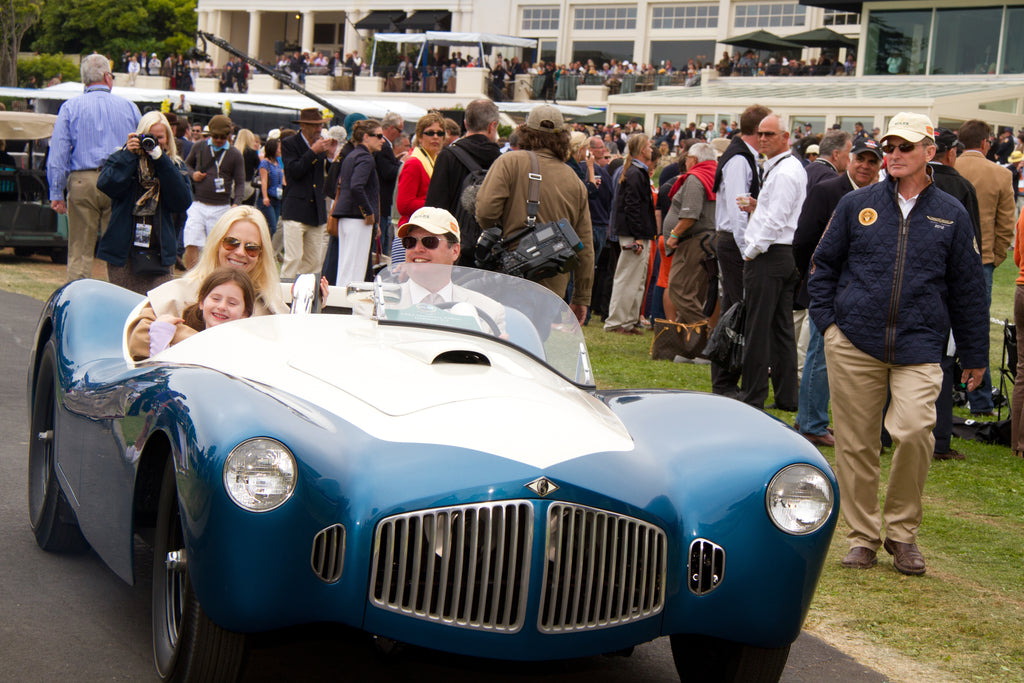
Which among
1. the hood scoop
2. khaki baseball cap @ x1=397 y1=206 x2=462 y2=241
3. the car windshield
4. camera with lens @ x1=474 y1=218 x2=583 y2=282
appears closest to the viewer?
the hood scoop

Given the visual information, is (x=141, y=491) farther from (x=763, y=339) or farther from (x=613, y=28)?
(x=613, y=28)

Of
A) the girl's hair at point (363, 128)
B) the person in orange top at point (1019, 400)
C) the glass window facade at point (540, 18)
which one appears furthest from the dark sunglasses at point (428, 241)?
the glass window facade at point (540, 18)

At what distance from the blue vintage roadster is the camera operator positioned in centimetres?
476

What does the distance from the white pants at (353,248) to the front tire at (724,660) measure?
8.51 meters

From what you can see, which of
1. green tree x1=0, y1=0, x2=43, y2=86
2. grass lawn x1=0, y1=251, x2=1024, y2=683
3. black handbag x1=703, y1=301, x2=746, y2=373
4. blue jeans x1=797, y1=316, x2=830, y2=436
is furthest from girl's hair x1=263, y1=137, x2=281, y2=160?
green tree x1=0, y1=0, x2=43, y2=86

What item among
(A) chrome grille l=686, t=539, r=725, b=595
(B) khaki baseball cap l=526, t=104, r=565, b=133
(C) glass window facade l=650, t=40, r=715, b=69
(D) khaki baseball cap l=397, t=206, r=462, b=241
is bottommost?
(A) chrome grille l=686, t=539, r=725, b=595

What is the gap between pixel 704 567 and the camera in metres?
3.55

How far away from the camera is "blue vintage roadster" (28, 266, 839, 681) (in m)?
3.22

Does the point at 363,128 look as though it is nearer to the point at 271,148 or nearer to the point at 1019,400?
the point at 271,148

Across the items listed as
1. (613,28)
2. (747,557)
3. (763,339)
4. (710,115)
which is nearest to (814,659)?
(747,557)

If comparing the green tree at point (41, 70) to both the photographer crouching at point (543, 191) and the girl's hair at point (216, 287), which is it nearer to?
the photographer crouching at point (543, 191)

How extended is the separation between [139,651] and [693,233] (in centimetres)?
828

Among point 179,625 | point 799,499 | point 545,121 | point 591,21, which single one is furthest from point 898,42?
point 179,625

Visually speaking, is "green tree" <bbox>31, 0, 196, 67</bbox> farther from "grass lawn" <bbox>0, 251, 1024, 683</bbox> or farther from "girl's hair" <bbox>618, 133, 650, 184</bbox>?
"grass lawn" <bbox>0, 251, 1024, 683</bbox>
